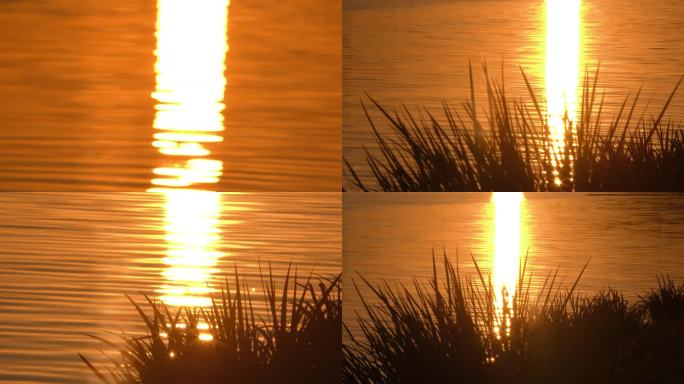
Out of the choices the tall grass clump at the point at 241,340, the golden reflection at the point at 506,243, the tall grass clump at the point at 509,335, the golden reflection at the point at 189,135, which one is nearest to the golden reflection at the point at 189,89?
the golden reflection at the point at 189,135

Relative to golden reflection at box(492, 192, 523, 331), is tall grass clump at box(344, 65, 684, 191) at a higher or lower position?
higher

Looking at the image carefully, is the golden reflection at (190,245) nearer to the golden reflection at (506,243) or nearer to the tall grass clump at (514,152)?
the tall grass clump at (514,152)

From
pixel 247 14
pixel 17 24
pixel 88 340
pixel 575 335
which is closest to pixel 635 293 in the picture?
pixel 575 335

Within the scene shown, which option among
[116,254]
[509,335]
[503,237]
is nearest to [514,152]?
[503,237]

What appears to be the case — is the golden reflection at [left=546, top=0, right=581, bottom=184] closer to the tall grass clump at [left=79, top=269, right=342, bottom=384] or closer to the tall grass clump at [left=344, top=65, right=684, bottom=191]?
the tall grass clump at [left=344, top=65, right=684, bottom=191]

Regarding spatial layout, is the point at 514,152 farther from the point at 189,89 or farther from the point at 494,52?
the point at 189,89

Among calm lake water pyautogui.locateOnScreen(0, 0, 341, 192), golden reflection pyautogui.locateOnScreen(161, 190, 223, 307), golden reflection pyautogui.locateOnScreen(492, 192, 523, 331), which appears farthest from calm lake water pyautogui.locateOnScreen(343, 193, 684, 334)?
golden reflection pyautogui.locateOnScreen(161, 190, 223, 307)

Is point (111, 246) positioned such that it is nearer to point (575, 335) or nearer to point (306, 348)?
point (306, 348)
